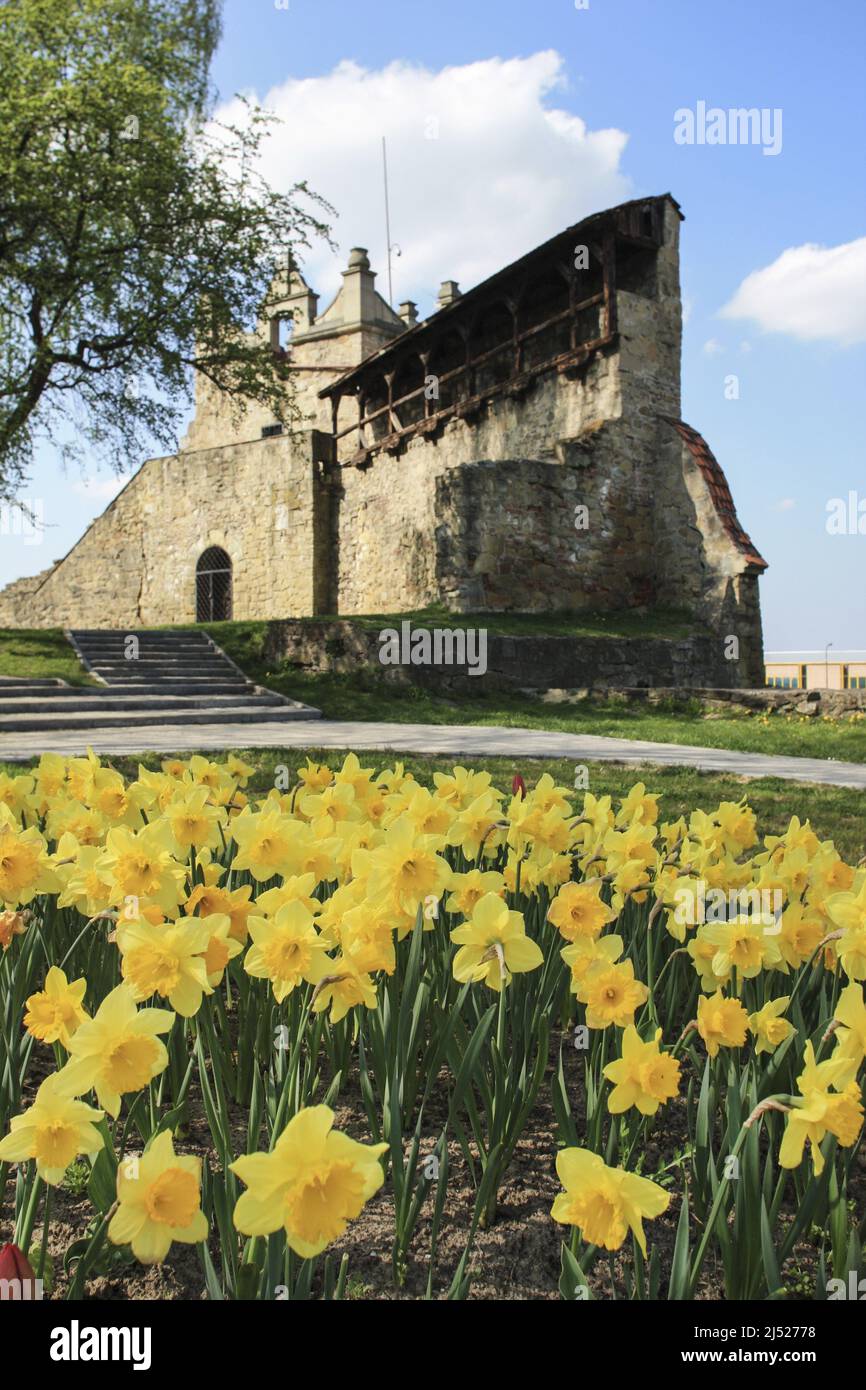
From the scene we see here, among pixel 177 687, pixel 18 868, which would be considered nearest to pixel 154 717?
pixel 177 687

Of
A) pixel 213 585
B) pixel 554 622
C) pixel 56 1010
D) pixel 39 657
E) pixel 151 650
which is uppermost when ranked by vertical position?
pixel 213 585

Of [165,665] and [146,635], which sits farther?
[146,635]

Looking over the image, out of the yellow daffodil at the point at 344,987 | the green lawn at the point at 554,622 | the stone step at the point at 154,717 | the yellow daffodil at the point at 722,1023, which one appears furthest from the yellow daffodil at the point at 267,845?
the green lawn at the point at 554,622

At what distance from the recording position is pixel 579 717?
1123 centimetres

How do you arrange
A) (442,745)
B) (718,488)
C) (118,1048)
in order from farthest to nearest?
(718,488)
(442,745)
(118,1048)

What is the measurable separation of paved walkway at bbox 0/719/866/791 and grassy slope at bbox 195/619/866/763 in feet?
1.84

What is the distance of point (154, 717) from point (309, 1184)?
10.2 meters

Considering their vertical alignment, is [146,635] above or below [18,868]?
above

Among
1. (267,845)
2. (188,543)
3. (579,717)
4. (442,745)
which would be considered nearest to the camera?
(267,845)

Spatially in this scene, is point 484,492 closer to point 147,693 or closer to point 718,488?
point 718,488

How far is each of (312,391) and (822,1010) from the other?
3536cm

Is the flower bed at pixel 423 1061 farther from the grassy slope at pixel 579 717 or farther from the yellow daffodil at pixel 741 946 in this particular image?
the grassy slope at pixel 579 717

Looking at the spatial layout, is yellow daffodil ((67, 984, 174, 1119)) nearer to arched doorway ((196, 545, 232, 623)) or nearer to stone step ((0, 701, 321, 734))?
stone step ((0, 701, 321, 734))
